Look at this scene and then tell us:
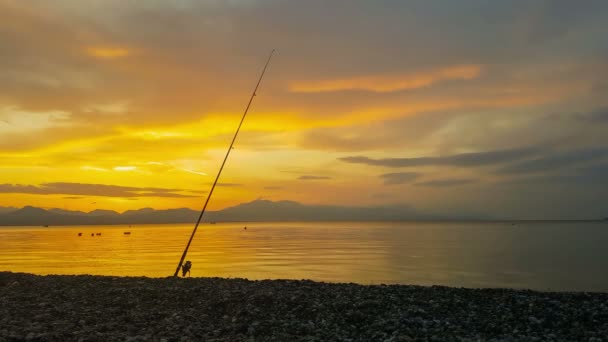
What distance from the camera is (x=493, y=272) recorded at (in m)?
35.9

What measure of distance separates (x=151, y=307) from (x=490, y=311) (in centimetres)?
979

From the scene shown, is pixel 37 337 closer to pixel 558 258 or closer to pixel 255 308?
pixel 255 308

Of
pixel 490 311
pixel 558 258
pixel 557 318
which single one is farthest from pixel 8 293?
pixel 558 258

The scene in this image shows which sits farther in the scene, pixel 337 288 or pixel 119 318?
pixel 337 288

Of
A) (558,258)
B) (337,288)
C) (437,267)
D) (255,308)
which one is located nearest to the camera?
(255,308)

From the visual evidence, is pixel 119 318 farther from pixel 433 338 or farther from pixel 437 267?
pixel 437 267

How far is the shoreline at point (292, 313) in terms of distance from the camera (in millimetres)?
10703

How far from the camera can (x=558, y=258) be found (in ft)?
157

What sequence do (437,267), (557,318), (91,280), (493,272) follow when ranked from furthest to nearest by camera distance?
1. (437,267)
2. (493,272)
3. (91,280)
4. (557,318)

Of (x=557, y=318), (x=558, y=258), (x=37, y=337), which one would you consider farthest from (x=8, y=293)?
(x=558, y=258)

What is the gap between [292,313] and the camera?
13.0 meters

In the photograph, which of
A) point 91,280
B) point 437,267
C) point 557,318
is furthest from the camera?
point 437,267

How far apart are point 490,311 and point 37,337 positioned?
36.8ft

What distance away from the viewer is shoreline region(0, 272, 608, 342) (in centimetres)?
1070
